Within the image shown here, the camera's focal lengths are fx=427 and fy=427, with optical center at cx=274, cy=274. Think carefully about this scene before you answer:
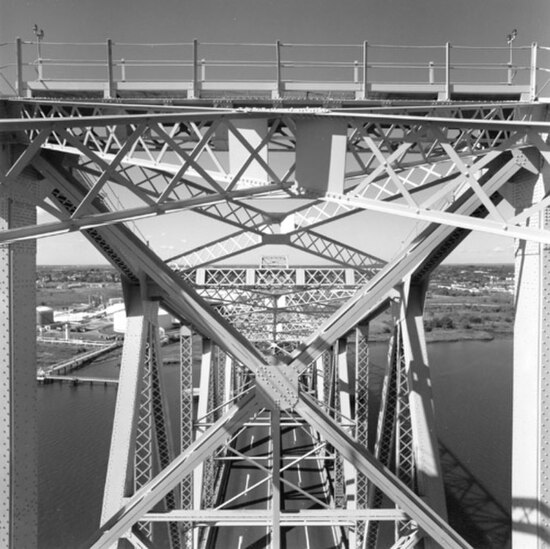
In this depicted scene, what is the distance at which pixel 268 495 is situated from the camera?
19125 millimetres

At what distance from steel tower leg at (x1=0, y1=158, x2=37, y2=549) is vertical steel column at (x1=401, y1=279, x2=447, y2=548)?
170 inches

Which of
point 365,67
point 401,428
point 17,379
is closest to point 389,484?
point 401,428

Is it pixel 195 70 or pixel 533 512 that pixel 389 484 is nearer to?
pixel 533 512

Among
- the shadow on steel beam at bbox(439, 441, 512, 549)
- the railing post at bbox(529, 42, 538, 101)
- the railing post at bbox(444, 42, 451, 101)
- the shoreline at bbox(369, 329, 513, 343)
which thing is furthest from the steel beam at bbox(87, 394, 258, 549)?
the shoreline at bbox(369, 329, 513, 343)

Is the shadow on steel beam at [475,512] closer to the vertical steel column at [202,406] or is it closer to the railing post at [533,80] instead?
the vertical steel column at [202,406]

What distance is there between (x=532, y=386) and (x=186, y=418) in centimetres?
921

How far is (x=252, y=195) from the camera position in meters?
4.37

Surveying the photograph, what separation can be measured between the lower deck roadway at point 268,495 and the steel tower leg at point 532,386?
8.63 metres

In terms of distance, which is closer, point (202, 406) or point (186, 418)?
point (186, 418)

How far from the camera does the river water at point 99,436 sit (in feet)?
66.1

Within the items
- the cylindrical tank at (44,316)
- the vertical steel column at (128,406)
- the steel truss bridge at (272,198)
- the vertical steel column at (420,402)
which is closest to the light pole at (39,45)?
the steel truss bridge at (272,198)

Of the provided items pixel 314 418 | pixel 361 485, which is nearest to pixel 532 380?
pixel 314 418

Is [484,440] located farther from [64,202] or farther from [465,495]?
[64,202]

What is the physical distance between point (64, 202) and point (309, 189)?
279cm
